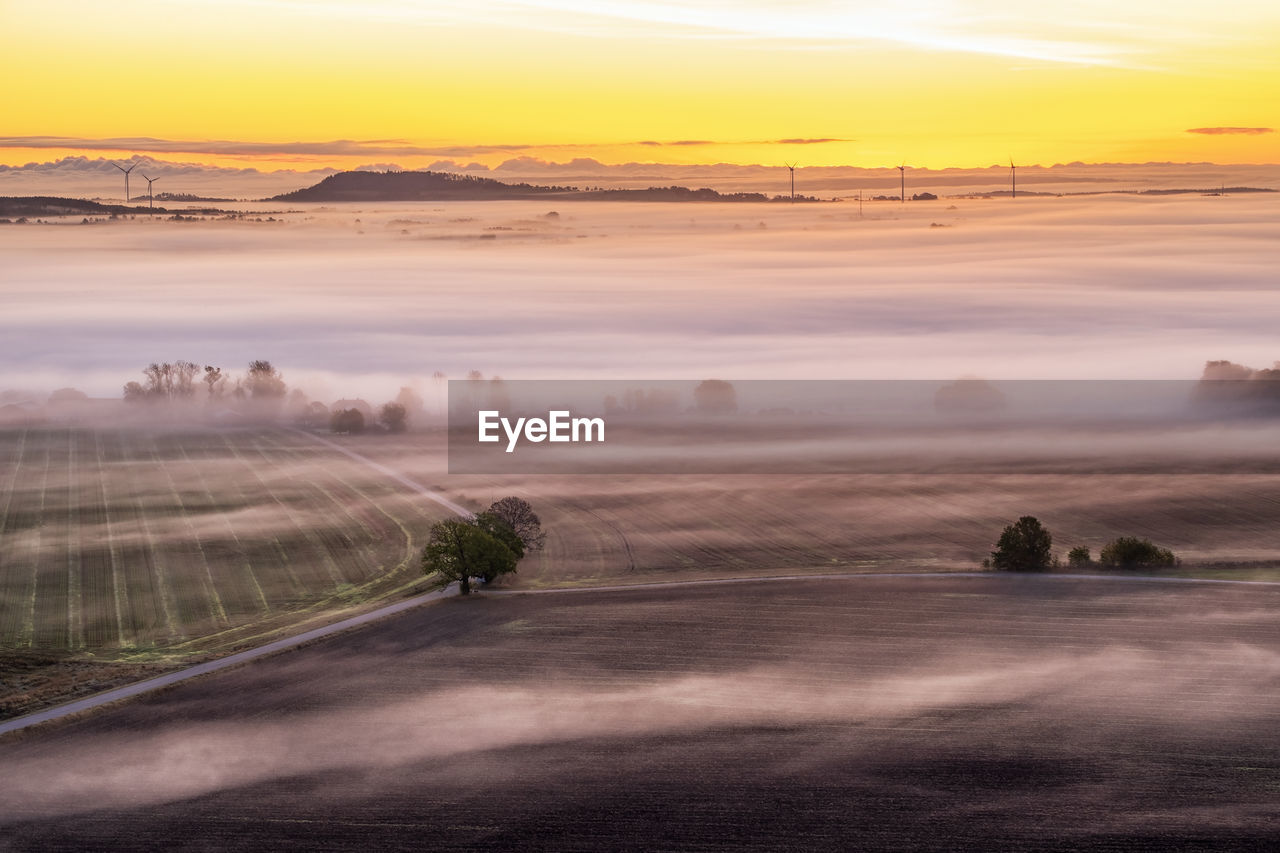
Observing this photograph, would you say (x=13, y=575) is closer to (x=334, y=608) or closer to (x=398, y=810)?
(x=334, y=608)

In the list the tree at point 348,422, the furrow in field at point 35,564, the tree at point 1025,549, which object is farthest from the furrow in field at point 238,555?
the tree at point 1025,549

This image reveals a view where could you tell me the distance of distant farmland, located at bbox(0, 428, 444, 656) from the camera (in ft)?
279

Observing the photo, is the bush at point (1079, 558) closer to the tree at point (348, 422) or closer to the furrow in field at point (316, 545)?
the furrow in field at point (316, 545)

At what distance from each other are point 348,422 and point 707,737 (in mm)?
119770

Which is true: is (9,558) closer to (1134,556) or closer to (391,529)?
(391,529)

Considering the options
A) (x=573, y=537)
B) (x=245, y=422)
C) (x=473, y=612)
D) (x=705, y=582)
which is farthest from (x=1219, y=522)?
(x=245, y=422)

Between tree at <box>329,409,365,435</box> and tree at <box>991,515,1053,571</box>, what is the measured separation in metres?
100

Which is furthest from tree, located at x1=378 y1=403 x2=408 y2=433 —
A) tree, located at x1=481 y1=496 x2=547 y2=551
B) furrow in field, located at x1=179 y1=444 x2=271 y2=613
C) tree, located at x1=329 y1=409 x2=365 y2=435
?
tree, located at x1=481 y1=496 x2=547 y2=551

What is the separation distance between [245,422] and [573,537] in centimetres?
8838

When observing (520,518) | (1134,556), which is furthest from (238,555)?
(1134,556)

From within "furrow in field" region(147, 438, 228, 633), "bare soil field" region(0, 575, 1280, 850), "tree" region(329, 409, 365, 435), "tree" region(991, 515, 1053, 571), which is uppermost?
"tree" region(329, 409, 365, 435)

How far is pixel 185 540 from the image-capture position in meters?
109

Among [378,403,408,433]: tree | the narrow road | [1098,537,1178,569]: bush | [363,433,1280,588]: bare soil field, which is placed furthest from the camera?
[378,403,408,433]: tree

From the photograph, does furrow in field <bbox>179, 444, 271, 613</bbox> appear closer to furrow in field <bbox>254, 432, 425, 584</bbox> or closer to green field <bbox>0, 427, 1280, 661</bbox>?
green field <bbox>0, 427, 1280, 661</bbox>
